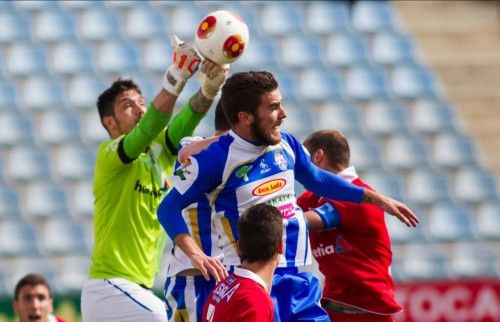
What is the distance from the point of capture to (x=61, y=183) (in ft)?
44.9

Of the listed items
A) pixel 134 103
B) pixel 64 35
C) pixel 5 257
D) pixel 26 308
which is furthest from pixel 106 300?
pixel 64 35

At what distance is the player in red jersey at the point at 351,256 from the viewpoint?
6574 mm

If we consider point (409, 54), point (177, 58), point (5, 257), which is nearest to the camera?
point (177, 58)

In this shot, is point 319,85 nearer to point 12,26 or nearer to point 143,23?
point 143,23

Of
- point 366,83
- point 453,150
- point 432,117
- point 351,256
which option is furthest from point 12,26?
point 351,256

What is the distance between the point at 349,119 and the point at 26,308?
22.2ft

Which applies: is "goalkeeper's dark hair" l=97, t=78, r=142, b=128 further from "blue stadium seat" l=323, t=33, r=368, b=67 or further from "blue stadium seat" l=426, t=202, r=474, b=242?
"blue stadium seat" l=323, t=33, r=368, b=67

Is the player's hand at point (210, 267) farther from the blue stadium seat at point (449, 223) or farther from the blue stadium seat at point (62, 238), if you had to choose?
the blue stadium seat at point (449, 223)

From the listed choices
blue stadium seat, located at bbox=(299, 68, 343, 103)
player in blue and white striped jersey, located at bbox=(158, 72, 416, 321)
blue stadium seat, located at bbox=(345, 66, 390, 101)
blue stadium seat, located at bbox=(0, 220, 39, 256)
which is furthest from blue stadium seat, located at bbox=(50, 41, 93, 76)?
player in blue and white striped jersey, located at bbox=(158, 72, 416, 321)

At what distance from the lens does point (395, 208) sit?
19.1ft

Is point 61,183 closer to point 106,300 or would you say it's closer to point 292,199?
point 106,300

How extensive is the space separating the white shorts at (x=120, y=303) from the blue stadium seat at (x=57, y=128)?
7.50 metres

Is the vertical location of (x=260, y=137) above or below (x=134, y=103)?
below

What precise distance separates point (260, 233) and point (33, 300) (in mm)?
4447
